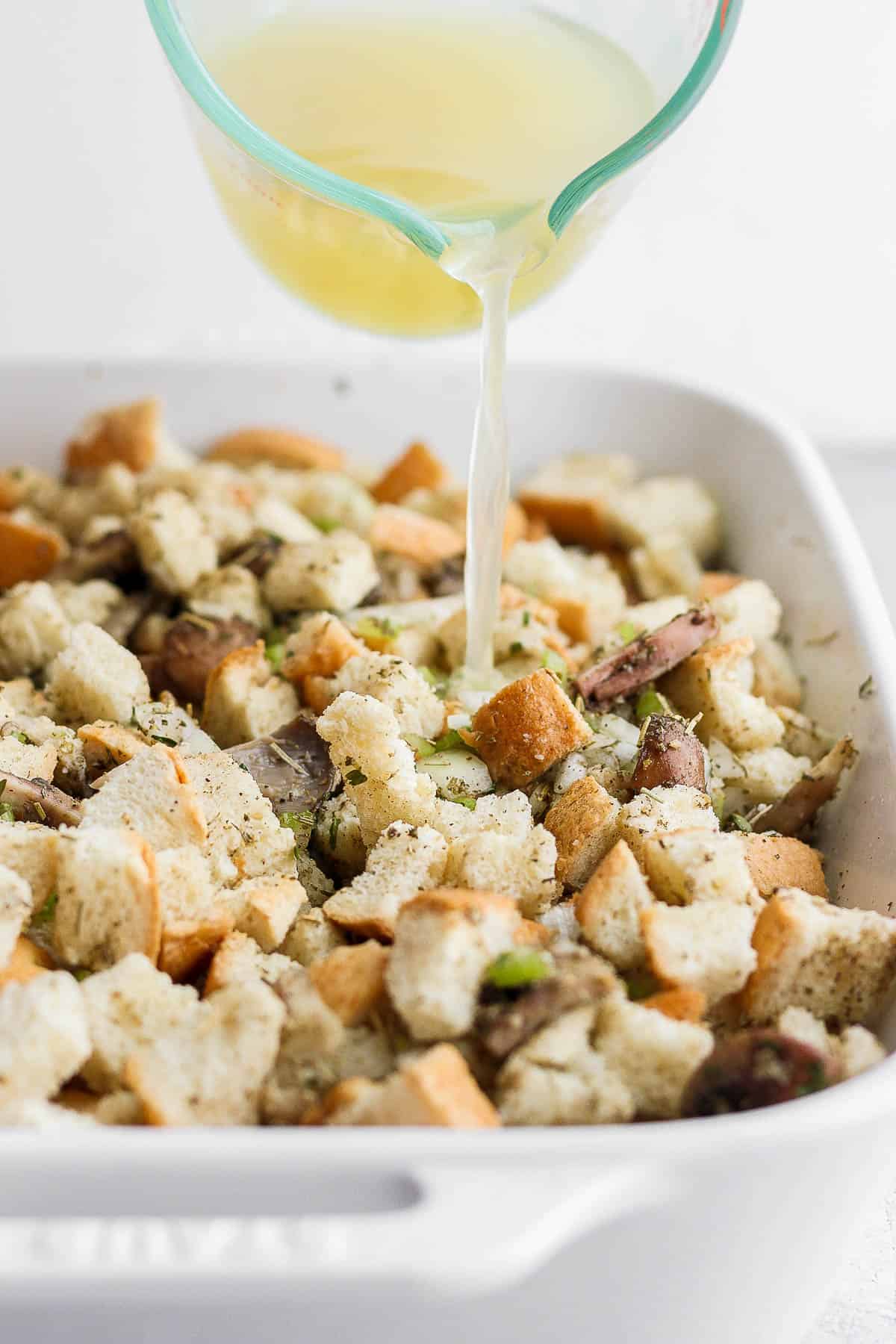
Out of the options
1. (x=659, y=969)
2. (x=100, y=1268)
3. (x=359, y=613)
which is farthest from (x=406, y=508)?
(x=100, y=1268)

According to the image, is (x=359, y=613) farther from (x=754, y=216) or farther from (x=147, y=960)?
(x=754, y=216)

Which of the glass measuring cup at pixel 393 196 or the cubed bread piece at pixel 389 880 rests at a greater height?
the glass measuring cup at pixel 393 196

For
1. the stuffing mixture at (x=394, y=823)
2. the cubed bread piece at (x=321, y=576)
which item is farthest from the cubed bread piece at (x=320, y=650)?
the cubed bread piece at (x=321, y=576)

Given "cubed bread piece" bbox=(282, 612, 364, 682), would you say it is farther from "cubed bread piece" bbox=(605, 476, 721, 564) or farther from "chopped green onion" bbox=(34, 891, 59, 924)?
"cubed bread piece" bbox=(605, 476, 721, 564)

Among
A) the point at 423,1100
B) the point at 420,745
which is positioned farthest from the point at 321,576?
the point at 423,1100

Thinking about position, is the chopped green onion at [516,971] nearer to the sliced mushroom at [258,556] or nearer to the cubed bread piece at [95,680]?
the cubed bread piece at [95,680]

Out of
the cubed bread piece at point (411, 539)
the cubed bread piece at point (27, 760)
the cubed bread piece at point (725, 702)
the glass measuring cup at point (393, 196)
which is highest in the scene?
the glass measuring cup at point (393, 196)
